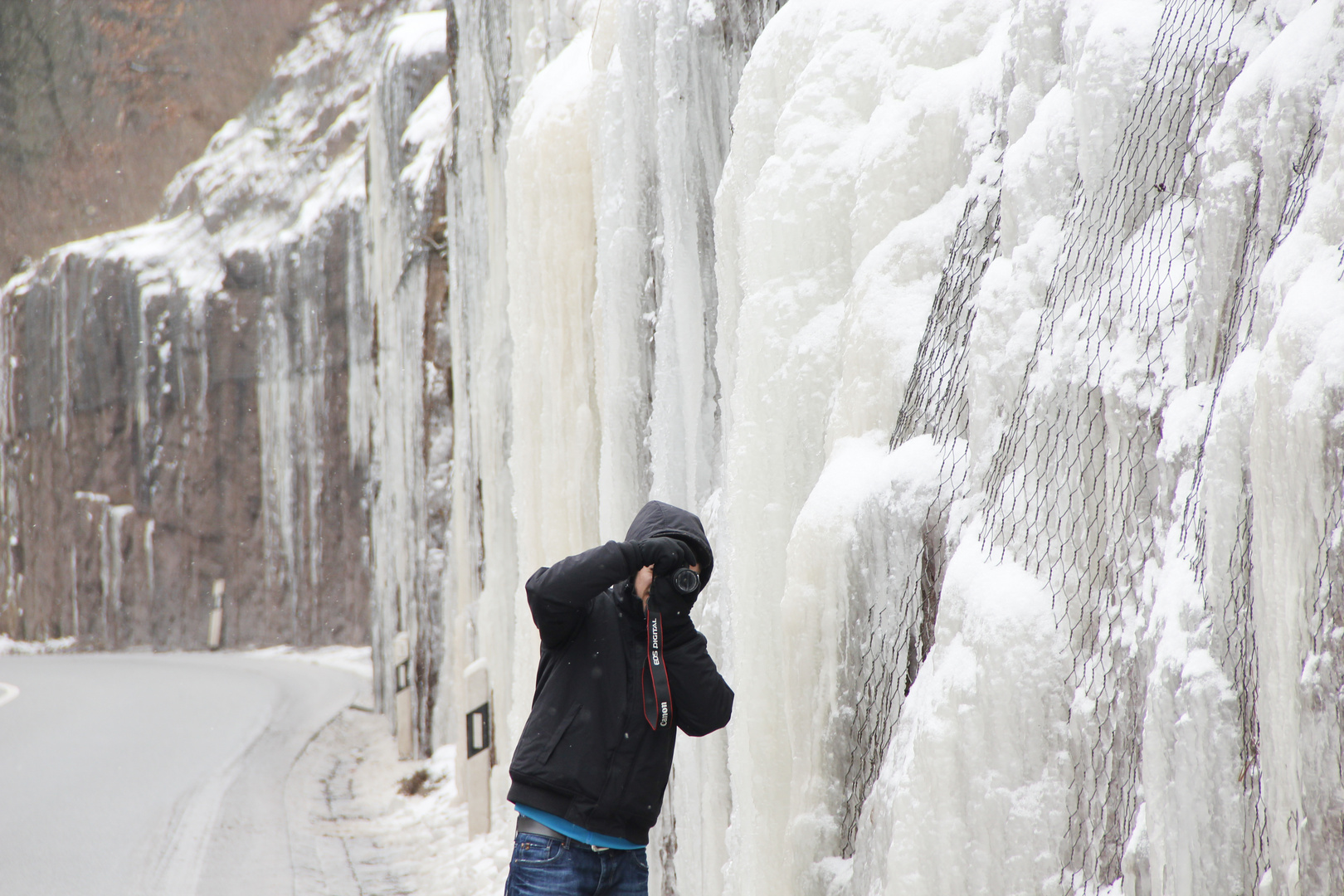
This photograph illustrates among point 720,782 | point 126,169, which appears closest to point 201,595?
point 126,169

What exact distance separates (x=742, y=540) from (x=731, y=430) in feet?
1.03

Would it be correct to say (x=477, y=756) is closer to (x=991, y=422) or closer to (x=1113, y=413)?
(x=991, y=422)

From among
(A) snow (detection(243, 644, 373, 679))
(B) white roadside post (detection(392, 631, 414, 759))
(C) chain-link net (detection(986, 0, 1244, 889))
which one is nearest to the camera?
(C) chain-link net (detection(986, 0, 1244, 889))

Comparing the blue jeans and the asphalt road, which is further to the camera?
the asphalt road

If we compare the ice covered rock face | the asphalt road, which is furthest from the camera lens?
the asphalt road

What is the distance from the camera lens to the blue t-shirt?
7.36 ft

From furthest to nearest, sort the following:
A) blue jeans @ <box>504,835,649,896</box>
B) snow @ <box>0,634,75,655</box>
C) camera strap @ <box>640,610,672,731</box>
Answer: snow @ <box>0,634,75,655</box> < camera strap @ <box>640,610,672,731</box> < blue jeans @ <box>504,835,649,896</box>

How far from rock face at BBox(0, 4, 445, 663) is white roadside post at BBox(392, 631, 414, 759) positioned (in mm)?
9350

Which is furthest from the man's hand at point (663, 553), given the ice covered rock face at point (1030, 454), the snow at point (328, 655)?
the snow at point (328, 655)

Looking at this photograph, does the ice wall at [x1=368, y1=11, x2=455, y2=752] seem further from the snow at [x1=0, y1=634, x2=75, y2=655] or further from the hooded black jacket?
the snow at [x1=0, y1=634, x2=75, y2=655]

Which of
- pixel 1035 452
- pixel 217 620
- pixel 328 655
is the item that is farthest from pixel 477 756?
pixel 217 620

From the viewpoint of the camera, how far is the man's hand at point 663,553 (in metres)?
2.35

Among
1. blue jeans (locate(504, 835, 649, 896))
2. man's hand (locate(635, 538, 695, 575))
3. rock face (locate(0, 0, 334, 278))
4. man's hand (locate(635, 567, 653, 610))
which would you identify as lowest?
blue jeans (locate(504, 835, 649, 896))

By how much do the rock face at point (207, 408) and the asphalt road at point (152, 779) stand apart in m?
5.80
